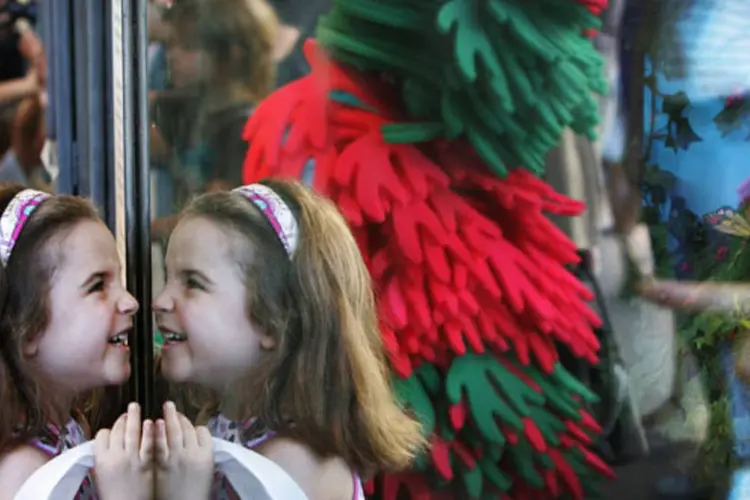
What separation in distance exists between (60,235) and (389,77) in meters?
0.38

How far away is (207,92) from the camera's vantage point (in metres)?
0.93

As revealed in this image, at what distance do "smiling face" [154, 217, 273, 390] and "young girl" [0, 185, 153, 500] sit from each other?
0.05 m

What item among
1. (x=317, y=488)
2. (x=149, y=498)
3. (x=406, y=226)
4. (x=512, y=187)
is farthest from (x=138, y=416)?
(x=512, y=187)

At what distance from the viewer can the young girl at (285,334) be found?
2.89 ft

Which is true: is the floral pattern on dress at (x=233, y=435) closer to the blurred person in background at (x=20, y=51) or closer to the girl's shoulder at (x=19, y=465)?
the girl's shoulder at (x=19, y=465)

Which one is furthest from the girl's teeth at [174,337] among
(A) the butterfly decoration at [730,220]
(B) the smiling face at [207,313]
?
(A) the butterfly decoration at [730,220]

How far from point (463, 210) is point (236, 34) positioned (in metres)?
0.31

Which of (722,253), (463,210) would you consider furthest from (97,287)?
(722,253)

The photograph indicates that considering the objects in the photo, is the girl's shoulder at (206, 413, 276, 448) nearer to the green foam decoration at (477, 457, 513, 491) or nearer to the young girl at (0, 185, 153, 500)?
the young girl at (0, 185, 153, 500)

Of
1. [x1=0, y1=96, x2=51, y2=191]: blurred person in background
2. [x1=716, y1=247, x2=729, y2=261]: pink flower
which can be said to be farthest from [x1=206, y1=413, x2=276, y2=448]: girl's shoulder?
[x1=716, y1=247, x2=729, y2=261]: pink flower

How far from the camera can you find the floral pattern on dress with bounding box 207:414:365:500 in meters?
0.88

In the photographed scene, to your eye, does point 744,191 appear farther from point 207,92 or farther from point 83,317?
point 83,317

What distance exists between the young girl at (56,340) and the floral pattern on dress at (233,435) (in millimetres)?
68

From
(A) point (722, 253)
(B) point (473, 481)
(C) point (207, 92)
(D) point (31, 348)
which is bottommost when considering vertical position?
(B) point (473, 481)
